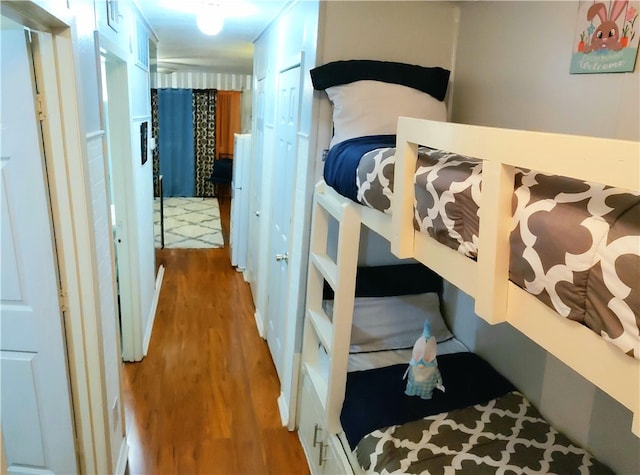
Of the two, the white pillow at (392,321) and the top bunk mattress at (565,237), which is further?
the white pillow at (392,321)

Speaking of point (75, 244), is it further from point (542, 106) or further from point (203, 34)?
point (203, 34)

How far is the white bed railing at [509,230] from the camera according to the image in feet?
2.10

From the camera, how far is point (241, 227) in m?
4.68

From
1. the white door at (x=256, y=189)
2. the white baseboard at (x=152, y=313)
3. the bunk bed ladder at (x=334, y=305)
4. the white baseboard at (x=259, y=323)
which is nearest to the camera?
the bunk bed ladder at (x=334, y=305)

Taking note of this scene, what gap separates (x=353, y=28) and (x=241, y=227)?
2914 millimetres

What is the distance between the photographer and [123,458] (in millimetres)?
2246

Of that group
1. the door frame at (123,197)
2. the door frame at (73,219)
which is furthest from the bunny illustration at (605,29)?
the door frame at (123,197)

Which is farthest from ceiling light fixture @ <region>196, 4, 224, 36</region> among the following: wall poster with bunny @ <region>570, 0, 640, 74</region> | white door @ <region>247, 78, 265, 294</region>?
wall poster with bunny @ <region>570, 0, 640, 74</region>

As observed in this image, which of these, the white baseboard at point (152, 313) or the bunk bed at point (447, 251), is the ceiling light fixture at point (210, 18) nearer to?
the bunk bed at point (447, 251)

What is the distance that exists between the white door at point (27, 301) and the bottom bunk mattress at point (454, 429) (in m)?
1.12

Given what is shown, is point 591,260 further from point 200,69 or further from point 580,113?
point 200,69

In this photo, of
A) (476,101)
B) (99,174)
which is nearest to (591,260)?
(476,101)

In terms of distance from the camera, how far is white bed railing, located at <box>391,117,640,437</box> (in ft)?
2.10

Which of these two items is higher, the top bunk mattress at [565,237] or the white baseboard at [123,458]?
the top bunk mattress at [565,237]
